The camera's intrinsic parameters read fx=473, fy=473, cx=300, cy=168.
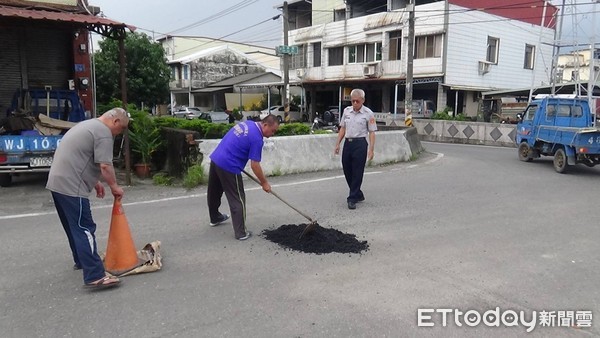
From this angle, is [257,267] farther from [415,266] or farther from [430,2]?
[430,2]

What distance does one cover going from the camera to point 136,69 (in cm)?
2711

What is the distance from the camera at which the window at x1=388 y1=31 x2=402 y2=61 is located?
30.2 meters

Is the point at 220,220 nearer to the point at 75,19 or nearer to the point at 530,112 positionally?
the point at 75,19

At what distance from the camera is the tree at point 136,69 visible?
25797 mm

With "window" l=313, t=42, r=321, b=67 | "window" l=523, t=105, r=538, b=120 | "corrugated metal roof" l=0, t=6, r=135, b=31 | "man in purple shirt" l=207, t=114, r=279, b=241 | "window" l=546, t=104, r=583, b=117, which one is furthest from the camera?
"window" l=313, t=42, r=321, b=67

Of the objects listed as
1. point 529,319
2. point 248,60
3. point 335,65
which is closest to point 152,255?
point 529,319

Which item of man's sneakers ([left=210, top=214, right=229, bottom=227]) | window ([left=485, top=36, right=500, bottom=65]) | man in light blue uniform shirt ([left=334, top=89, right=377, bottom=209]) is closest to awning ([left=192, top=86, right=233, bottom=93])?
window ([left=485, top=36, right=500, bottom=65])

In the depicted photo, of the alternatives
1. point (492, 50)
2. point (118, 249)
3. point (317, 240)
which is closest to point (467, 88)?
point (492, 50)

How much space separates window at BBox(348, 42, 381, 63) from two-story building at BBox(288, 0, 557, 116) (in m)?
0.07

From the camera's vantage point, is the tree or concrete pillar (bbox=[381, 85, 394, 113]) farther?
concrete pillar (bbox=[381, 85, 394, 113])

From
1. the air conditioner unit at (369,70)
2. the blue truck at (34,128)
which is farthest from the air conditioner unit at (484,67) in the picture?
the blue truck at (34,128)

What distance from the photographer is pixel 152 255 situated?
4723 millimetres

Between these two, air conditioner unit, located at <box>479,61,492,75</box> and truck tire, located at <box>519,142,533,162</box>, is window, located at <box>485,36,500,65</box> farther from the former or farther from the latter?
truck tire, located at <box>519,142,533,162</box>

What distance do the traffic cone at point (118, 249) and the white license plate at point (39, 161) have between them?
15.7 feet
